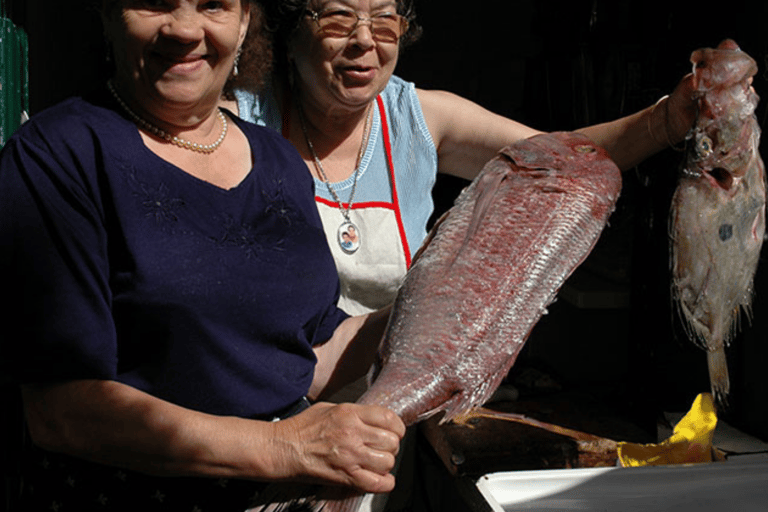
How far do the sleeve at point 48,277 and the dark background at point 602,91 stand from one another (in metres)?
1.98

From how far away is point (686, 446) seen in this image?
287 cm

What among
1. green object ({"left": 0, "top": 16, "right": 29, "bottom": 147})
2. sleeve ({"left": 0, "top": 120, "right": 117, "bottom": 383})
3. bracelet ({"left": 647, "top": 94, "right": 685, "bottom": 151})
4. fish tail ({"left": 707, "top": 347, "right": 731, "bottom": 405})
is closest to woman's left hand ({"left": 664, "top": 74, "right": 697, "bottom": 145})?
bracelet ({"left": 647, "top": 94, "right": 685, "bottom": 151})

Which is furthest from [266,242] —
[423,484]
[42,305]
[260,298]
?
[423,484]

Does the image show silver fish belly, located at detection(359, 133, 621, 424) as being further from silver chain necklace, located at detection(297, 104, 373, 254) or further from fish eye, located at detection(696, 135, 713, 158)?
silver chain necklace, located at detection(297, 104, 373, 254)

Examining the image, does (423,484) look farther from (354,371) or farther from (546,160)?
(546,160)

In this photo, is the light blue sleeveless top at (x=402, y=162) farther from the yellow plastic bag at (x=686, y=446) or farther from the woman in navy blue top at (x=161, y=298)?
the yellow plastic bag at (x=686, y=446)

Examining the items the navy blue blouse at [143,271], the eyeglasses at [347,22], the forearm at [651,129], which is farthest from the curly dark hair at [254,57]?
the forearm at [651,129]

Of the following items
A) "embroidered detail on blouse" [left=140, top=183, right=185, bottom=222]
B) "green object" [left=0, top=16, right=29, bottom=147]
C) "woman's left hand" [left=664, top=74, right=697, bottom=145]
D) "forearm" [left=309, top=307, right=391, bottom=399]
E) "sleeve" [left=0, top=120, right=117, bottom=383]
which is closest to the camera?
"sleeve" [left=0, top=120, right=117, bottom=383]

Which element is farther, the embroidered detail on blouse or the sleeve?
the embroidered detail on blouse

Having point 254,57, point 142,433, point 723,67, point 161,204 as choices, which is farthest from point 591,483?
point 254,57

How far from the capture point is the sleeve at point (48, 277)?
61.0 inches

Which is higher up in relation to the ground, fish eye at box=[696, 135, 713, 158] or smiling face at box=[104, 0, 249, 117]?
smiling face at box=[104, 0, 249, 117]

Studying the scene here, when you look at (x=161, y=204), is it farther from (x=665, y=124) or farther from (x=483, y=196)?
(x=665, y=124)

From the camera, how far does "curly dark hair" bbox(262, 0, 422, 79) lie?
2.38 metres
